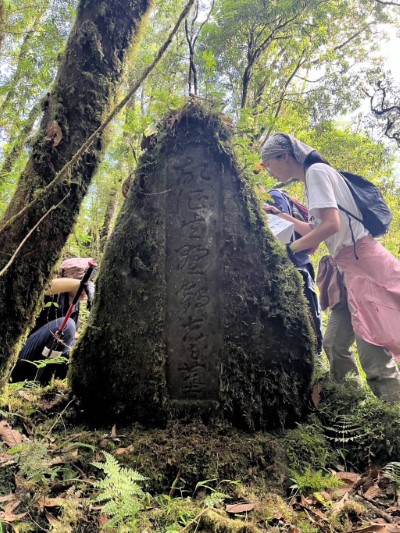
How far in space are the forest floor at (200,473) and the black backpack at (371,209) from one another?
4.36 feet

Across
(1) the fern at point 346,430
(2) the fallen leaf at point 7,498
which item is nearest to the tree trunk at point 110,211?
(1) the fern at point 346,430

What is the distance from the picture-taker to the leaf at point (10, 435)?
2150 millimetres

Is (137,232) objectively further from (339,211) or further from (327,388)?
(327,388)

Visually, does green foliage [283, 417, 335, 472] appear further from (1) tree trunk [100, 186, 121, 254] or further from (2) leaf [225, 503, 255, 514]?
(1) tree trunk [100, 186, 121, 254]

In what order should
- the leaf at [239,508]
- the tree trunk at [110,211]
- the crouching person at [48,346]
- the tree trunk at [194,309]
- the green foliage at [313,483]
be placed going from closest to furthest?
the leaf at [239,508], the green foliage at [313,483], the tree trunk at [194,309], the crouching person at [48,346], the tree trunk at [110,211]

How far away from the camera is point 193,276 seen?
270cm

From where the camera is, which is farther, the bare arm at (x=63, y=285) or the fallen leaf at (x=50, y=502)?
the bare arm at (x=63, y=285)

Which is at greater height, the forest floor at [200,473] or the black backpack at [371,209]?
the black backpack at [371,209]

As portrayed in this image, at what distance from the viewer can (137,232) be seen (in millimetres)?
2750

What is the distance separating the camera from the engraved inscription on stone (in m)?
2.59

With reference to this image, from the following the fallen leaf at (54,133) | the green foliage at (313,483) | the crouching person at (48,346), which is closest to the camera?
the green foliage at (313,483)

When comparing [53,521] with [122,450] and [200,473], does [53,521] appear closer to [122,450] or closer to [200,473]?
[122,450]

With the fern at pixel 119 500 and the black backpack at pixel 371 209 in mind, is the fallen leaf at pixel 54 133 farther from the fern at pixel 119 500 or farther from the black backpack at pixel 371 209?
the black backpack at pixel 371 209

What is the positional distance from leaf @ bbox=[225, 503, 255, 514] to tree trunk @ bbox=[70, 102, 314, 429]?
667mm
